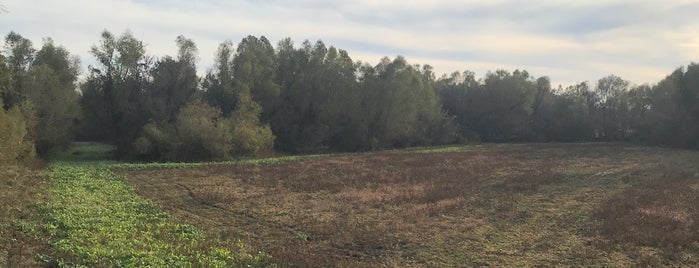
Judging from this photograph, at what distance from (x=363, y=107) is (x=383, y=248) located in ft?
179

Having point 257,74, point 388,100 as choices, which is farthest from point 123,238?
point 388,100

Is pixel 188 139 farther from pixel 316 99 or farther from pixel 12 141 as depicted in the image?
pixel 316 99

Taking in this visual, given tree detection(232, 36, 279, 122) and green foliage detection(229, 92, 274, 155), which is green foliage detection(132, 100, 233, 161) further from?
tree detection(232, 36, 279, 122)

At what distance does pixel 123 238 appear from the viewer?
13.3 m

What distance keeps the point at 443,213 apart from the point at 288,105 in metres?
45.9

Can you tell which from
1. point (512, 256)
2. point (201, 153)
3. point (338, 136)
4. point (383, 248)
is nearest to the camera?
point (512, 256)

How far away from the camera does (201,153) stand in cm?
4425

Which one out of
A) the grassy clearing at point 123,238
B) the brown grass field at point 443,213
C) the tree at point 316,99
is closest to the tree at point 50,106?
the brown grass field at point 443,213

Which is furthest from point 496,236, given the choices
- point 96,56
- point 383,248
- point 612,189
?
point 96,56

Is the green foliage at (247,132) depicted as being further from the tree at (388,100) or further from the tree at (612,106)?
the tree at (612,106)

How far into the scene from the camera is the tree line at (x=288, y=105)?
143ft

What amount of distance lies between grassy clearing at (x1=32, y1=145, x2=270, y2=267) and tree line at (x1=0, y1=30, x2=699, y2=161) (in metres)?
5.83

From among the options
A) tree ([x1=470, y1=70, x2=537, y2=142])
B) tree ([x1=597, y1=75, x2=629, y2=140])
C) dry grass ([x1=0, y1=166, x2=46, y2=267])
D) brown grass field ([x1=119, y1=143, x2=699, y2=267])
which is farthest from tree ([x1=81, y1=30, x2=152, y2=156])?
tree ([x1=597, y1=75, x2=629, y2=140])

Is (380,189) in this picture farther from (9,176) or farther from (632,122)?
(632,122)
